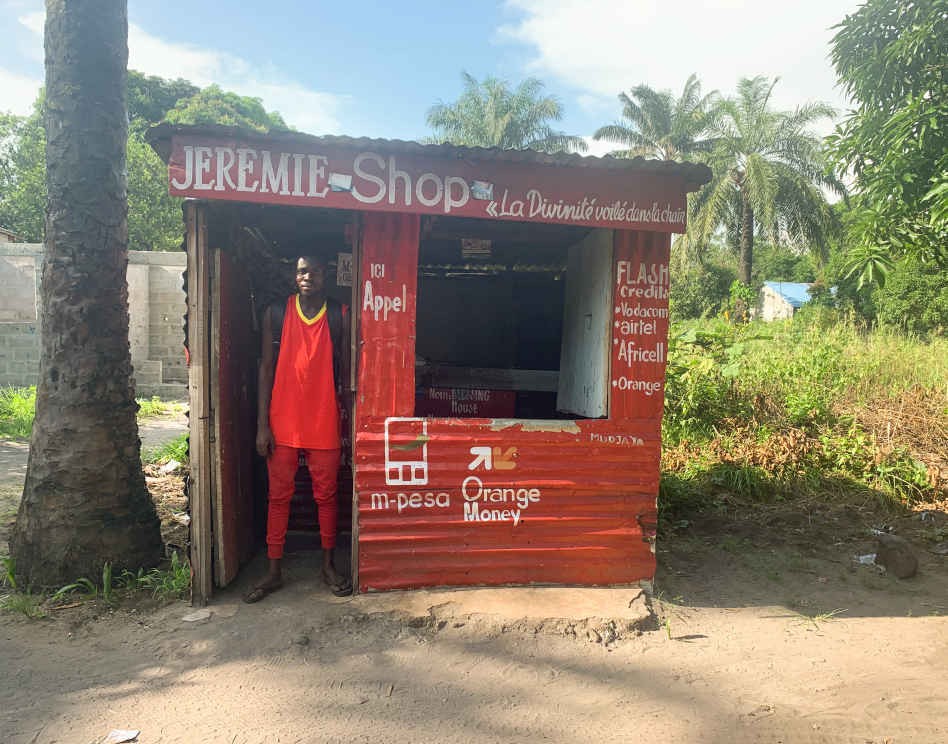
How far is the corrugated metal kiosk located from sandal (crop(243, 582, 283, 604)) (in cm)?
19

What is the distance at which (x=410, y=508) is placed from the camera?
3830mm

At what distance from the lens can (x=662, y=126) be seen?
1048 inches

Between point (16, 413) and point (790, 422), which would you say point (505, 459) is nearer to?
point (790, 422)

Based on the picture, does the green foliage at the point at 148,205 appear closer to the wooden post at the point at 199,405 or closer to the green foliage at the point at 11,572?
the green foliage at the point at 11,572

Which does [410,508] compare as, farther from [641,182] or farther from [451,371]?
[641,182]

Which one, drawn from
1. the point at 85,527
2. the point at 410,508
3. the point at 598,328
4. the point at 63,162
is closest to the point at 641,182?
the point at 598,328

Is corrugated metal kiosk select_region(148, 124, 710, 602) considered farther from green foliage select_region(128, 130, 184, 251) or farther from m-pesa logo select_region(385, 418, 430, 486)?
green foliage select_region(128, 130, 184, 251)

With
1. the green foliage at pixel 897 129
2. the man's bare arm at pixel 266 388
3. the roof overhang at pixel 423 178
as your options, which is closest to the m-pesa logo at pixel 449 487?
the man's bare arm at pixel 266 388

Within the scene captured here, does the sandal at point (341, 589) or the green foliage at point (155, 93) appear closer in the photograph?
the sandal at point (341, 589)

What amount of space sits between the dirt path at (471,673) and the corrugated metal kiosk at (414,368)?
422 millimetres

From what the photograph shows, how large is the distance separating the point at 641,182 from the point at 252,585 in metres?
3.60

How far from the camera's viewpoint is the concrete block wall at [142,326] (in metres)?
12.6

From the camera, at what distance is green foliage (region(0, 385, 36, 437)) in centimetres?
873

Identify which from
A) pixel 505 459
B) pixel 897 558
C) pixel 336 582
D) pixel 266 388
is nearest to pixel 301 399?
pixel 266 388
